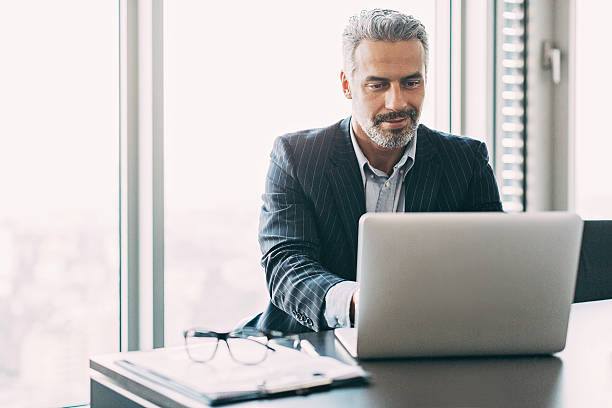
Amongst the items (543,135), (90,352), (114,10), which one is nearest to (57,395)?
(90,352)

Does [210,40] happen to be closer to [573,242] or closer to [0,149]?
[0,149]

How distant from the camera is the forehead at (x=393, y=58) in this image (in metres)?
1.91

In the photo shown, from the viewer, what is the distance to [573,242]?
112cm

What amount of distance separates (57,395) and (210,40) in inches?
50.3

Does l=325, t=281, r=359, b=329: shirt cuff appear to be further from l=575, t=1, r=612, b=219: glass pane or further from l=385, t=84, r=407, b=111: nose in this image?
l=575, t=1, r=612, b=219: glass pane

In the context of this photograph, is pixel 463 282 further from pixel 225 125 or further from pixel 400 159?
pixel 225 125

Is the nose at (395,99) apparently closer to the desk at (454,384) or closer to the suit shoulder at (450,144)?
the suit shoulder at (450,144)

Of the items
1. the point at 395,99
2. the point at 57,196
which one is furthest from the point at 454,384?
the point at 57,196

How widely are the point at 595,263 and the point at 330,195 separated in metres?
0.76

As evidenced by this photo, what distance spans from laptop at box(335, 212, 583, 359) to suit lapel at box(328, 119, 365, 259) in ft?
2.43

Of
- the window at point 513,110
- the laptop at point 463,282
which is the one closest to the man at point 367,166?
the laptop at point 463,282

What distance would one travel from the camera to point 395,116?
191 cm

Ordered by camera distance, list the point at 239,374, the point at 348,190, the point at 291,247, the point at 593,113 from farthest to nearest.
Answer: the point at 593,113 < the point at 348,190 < the point at 291,247 < the point at 239,374

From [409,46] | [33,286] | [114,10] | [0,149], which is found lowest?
[33,286]
